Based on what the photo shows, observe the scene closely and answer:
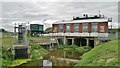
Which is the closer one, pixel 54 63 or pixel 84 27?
pixel 54 63

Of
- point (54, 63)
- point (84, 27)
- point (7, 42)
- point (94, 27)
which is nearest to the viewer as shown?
point (54, 63)

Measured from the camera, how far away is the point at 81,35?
3747cm

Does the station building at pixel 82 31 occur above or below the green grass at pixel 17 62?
above

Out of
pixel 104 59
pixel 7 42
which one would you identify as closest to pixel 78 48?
pixel 7 42

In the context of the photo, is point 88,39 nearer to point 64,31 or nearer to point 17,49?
point 64,31

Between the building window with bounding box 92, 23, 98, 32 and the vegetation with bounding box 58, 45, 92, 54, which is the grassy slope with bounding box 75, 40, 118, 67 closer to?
the vegetation with bounding box 58, 45, 92, 54

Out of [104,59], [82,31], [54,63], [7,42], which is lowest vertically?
[54,63]

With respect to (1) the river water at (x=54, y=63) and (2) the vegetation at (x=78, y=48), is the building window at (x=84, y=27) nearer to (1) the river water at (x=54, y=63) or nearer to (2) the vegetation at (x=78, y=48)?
(2) the vegetation at (x=78, y=48)

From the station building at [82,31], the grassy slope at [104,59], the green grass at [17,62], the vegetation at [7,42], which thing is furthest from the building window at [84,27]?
the green grass at [17,62]

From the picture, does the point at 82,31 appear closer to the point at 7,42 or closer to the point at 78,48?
the point at 78,48

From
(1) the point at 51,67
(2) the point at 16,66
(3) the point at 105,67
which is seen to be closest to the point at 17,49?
(2) the point at 16,66

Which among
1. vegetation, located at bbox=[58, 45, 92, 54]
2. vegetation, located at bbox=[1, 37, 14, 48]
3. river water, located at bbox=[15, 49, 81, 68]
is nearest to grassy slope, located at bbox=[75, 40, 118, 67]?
river water, located at bbox=[15, 49, 81, 68]

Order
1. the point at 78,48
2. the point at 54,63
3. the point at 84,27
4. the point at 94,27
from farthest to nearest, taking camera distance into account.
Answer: the point at 84,27 < the point at 94,27 < the point at 78,48 < the point at 54,63

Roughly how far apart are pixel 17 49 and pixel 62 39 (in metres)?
18.3
